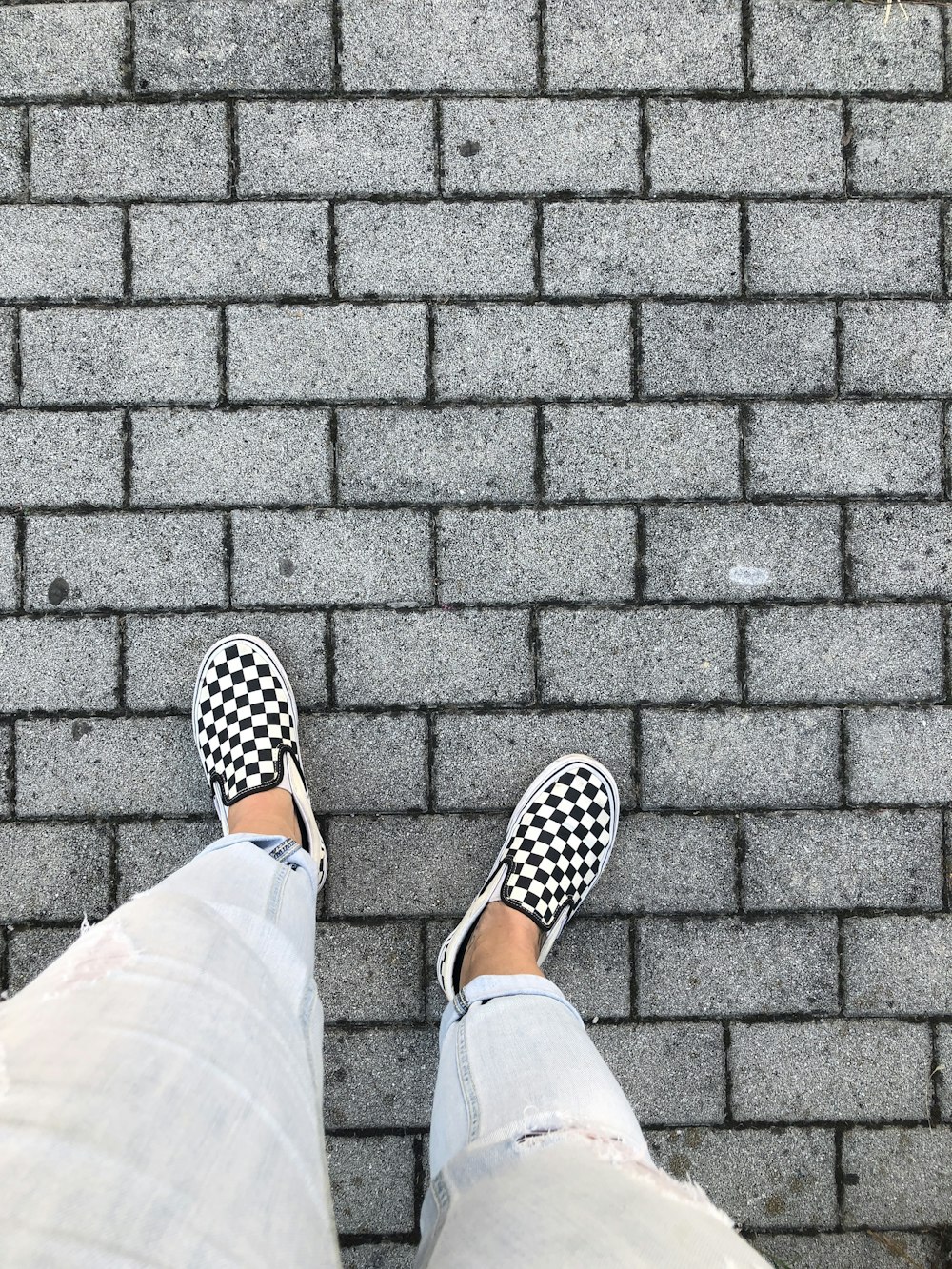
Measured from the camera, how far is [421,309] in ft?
7.36

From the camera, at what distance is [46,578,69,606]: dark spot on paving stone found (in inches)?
88.7

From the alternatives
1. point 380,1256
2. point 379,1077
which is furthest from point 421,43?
point 380,1256

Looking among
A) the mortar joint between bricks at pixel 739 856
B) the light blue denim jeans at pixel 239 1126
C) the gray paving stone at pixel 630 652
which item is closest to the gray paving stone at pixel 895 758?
the mortar joint between bricks at pixel 739 856

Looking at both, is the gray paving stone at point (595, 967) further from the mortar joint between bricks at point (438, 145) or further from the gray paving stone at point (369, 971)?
the mortar joint between bricks at point (438, 145)

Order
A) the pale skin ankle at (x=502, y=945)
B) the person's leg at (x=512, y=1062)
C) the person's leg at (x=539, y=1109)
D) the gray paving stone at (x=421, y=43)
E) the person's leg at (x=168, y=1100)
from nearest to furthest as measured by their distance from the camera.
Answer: the person's leg at (x=168, y=1100) → the person's leg at (x=539, y=1109) → the person's leg at (x=512, y=1062) → the pale skin ankle at (x=502, y=945) → the gray paving stone at (x=421, y=43)

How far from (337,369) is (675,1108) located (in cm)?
208

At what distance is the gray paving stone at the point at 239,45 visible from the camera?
87.7 inches

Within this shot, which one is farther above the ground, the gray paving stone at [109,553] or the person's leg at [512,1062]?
the gray paving stone at [109,553]

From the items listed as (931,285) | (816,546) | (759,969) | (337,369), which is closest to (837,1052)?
(759,969)

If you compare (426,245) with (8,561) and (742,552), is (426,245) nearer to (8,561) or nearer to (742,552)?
(742,552)

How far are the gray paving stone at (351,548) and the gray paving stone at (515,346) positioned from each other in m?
0.38

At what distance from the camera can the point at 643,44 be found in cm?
225

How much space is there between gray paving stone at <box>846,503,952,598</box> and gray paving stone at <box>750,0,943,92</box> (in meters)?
1.10

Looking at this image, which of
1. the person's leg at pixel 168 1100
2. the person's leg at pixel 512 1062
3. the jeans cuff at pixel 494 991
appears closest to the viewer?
the person's leg at pixel 168 1100
